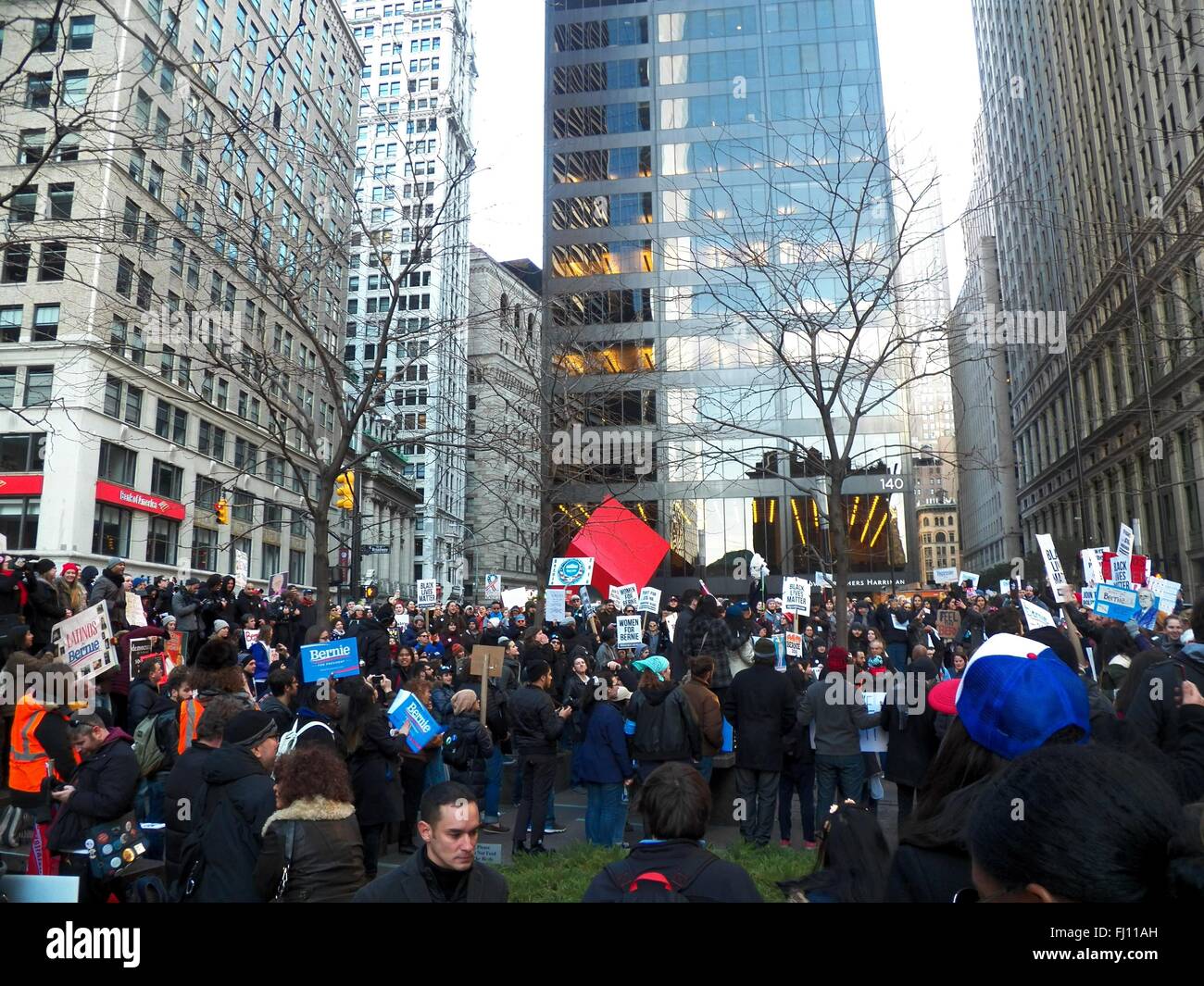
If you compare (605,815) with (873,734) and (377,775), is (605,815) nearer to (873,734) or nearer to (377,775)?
(377,775)

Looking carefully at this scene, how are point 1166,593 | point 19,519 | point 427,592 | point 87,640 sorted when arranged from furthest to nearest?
point 19,519 → point 427,592 → point 1166,593 → point 87,640

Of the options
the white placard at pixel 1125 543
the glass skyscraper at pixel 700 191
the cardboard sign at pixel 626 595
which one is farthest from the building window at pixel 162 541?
the white placard at pixel 1125 543

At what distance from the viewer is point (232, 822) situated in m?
4.59

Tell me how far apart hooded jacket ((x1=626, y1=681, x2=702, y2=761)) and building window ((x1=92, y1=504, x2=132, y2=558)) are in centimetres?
3919

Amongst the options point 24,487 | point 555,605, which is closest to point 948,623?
point 555,605

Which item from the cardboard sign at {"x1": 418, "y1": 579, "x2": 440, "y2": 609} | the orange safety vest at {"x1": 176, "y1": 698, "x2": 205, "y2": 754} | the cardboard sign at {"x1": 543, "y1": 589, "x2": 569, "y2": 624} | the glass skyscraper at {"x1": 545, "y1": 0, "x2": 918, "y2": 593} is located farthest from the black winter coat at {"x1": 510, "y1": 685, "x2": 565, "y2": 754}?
the glass skyscraper at {"x1": 545, "y1": 0, "x2": 918, "y2": 593}

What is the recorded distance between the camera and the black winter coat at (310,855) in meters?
4.30

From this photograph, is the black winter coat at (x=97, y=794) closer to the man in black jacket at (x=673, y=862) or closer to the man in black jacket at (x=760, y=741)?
the man in black jacket at (x=673, y=862)

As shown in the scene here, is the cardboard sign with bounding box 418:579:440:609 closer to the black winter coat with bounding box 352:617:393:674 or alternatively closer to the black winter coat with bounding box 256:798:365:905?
the black winter coat with bounding box 352:617:393:674

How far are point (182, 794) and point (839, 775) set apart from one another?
6695 mm

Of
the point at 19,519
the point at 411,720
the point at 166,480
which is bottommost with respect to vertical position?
the point at 411,720

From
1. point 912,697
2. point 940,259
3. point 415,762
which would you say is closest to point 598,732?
point 415,762
